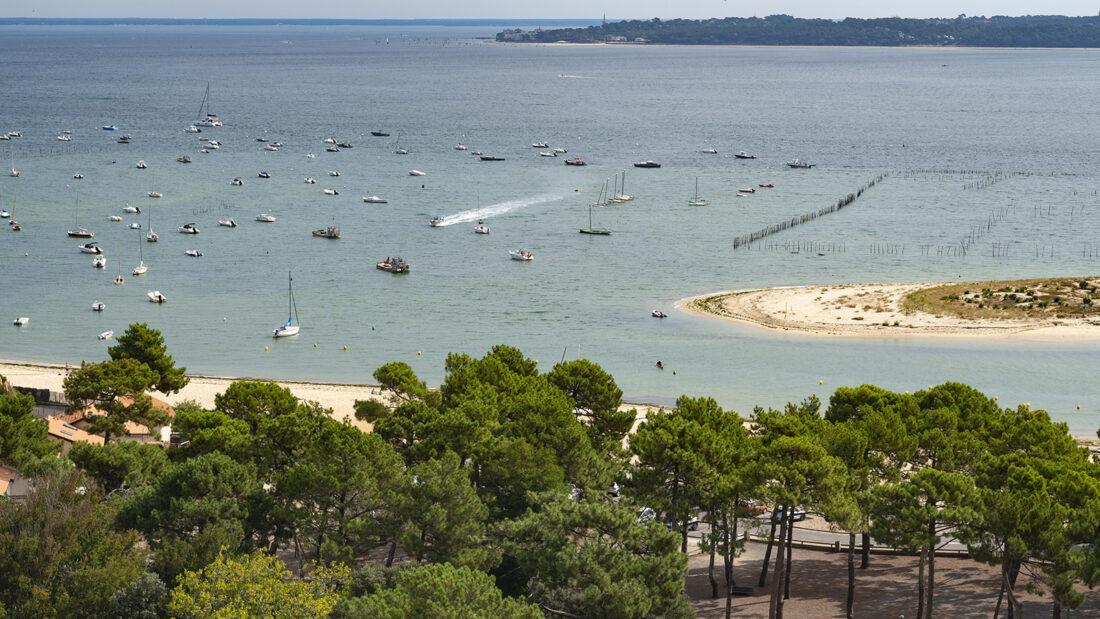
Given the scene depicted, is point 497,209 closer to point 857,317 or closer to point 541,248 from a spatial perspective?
point 541,248

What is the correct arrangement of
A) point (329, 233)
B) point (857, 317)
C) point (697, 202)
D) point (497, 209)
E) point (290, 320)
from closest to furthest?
point (290, 320) → point (857, 317) → point (329, 233) → point (497, 209) → point (697, 202)

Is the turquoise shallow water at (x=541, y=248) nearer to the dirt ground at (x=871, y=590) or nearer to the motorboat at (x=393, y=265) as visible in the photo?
the motorboat at (x=393, y=265)

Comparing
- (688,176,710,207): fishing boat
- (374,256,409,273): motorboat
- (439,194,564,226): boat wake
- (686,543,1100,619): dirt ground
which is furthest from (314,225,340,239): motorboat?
(686,543,1100,619): dirt ground

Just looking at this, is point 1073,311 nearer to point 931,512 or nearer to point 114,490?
point 931,512

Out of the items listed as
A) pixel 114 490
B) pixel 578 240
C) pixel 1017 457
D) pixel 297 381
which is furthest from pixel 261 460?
pixel 578 240

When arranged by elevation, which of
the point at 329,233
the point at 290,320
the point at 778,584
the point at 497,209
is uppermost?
the point at 778,584

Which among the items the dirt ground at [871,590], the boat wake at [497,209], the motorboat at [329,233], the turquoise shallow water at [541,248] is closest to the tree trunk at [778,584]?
the dirt ground at [871,590]

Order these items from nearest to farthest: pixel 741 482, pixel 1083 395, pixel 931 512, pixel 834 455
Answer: pixel 931 512 < pixel 741 482 < pixel 834 455 < pixel 1083 395

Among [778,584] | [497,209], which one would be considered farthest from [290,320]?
[778,584]
